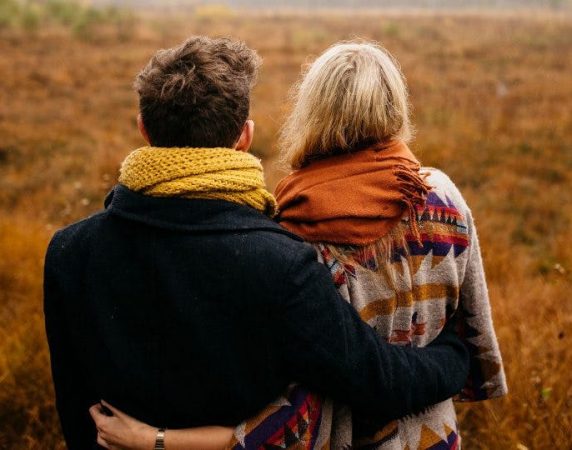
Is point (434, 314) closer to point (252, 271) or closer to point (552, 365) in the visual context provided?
point (252, 271)

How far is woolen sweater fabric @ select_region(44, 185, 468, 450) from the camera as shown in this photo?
1.22 m

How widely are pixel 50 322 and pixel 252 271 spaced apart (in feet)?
2.14

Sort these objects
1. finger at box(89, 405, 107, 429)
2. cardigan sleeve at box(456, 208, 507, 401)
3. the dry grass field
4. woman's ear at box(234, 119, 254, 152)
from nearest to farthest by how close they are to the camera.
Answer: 1. woman's ear at box(234, 119, 254, 152)
2. finger at box(89, 405, 107, 429)
3. cardigan sleeve at box(456, 208, 507, 401)
4. the dry grass field

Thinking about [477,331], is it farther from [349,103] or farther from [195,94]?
[195,94]

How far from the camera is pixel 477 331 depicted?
1708 mm

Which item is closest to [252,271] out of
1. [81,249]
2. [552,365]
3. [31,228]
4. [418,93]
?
[81,249]

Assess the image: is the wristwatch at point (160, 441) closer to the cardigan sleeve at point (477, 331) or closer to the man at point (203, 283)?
the man at point (203, 283)

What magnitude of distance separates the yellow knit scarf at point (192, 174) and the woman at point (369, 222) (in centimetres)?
25

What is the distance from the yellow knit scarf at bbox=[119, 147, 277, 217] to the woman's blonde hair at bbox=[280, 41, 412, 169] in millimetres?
280

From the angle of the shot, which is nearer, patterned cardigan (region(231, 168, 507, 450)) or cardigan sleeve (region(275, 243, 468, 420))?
cardigan sleeve (region(275, 243, 468, 420))

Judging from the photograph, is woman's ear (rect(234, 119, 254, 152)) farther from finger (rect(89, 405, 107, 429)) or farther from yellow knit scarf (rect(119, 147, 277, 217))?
finger (rect(89, 405, 107, 429))

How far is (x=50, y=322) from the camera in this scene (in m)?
1.48

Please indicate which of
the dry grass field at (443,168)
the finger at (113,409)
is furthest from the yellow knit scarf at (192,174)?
the dry grass field at (443,168)

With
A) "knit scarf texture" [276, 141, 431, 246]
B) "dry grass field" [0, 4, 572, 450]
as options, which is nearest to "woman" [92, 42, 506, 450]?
"knit scarf texture" [276, 141, 431, 246]
